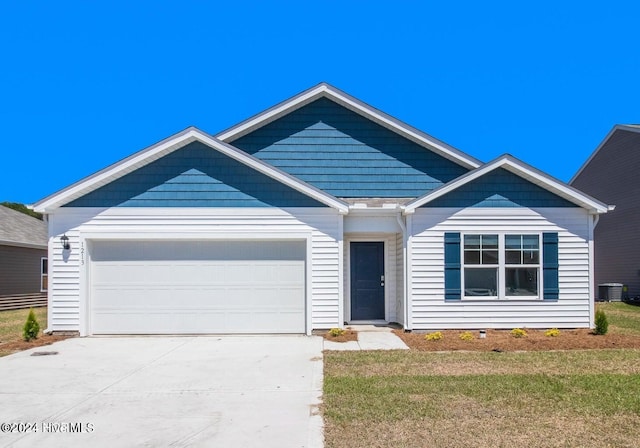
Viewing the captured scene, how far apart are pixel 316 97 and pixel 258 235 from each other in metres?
4.66

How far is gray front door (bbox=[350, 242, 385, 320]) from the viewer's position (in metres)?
14.0

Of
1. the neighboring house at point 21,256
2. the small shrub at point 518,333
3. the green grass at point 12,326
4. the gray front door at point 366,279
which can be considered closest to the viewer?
the small shrub at point 518,333

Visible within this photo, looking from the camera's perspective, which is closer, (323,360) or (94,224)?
(323,360)

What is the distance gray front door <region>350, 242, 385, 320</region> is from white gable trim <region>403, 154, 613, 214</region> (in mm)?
1903

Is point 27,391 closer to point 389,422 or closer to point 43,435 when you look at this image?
point 43,435

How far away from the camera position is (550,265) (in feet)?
41.9

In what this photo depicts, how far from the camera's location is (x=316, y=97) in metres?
15.1

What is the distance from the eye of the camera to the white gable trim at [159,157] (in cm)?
1216

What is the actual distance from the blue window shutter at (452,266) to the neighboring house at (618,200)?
13253 mm

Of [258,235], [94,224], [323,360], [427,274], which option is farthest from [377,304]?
[94,224]

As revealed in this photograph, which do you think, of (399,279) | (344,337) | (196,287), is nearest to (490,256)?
(399,279)

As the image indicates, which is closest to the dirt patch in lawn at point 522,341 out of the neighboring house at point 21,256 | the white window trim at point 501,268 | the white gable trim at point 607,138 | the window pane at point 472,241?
the white window trim at point 501,268

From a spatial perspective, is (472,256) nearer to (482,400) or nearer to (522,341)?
(522,341)

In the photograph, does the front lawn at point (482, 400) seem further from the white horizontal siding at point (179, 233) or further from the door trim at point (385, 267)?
the door trim at point (385, 267)
